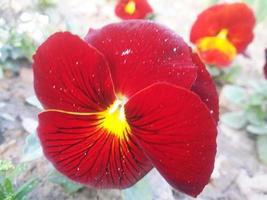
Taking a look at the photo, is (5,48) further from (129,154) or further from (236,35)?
(129,154)

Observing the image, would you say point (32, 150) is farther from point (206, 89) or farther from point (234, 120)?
point (234, 120)

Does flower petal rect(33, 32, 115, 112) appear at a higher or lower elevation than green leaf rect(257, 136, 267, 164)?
higher

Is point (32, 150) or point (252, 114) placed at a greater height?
point (32, 150)

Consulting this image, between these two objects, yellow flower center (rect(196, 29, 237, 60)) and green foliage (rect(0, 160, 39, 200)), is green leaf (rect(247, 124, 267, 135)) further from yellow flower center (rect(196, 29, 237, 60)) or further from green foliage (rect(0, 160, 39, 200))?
green foliage (rect(0, 160, 39, 200))

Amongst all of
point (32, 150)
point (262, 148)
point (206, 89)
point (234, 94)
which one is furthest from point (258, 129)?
point (32, 150)

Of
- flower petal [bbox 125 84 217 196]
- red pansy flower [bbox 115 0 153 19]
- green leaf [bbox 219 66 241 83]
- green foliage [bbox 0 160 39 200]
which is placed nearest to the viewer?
flower petal [bbox 125 84 217 196]

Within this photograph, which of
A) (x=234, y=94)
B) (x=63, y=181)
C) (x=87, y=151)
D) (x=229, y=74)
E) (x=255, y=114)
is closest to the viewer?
(x=87, y=151)

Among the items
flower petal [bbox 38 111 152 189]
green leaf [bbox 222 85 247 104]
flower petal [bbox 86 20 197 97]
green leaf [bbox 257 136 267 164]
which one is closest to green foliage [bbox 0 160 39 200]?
flower petal [bbox 38 111 152 189]

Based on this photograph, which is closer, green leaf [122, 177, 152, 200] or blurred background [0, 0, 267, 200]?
green leaf [122, 177, 152, 200]
